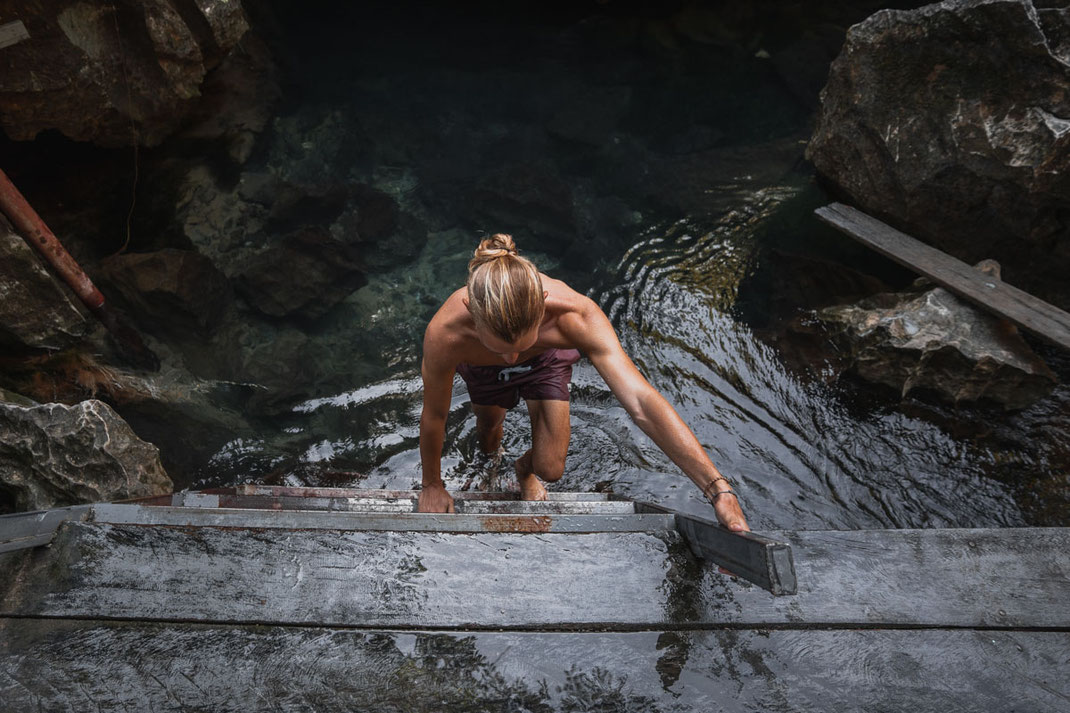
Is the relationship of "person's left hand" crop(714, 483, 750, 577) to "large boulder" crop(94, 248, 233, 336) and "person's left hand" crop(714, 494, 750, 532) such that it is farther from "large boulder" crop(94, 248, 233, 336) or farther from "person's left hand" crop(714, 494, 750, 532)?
"large boulder" crop(94, 248, 233, 336)

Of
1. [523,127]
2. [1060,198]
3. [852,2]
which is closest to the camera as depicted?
[1060,198]

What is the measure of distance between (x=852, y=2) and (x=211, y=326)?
8.95 m

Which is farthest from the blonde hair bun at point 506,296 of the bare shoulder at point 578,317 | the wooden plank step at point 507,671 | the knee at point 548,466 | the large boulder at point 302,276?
the large boulder at point 302,276

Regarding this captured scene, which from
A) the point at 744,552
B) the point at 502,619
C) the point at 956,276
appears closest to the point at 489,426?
the point at 502,619

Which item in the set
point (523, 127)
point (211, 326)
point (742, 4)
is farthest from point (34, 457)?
point (742, 4)

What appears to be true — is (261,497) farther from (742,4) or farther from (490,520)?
(742,4)

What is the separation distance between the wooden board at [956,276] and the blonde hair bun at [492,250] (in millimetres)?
3963

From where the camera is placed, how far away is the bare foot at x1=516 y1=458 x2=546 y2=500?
13.7 ft

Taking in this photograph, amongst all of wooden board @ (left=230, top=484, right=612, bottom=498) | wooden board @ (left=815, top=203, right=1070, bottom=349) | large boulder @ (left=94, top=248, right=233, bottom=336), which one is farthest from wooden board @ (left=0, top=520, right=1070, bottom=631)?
large boulder @ (left=94, top=248, right=233, bottom=336)

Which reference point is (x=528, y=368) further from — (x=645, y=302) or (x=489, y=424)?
(x=645, y=302)

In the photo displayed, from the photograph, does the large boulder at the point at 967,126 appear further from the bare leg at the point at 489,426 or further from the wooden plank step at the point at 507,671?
the wooden plank step at the point at 507,671

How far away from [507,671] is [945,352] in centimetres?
414

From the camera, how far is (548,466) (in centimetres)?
379

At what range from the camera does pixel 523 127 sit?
341 inches
